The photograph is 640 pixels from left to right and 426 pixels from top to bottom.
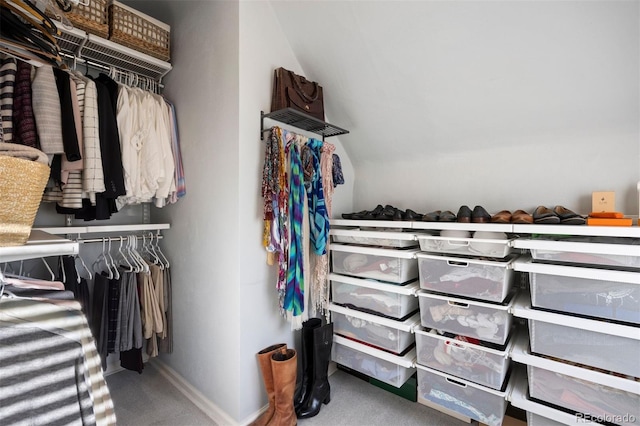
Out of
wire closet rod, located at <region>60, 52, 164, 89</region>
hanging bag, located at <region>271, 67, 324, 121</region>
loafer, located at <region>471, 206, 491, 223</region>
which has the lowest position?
loafer, located at <region>471, 206, 491, 223</region>

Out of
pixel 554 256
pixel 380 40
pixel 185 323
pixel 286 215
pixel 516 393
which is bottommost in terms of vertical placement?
pixel 516 393

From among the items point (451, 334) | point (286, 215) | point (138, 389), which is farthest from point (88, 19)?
point (451, 334)

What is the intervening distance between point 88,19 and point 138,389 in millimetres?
2246

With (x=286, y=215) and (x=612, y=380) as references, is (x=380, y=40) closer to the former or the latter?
(x=286, y=215)

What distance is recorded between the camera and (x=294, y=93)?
178 centimetres

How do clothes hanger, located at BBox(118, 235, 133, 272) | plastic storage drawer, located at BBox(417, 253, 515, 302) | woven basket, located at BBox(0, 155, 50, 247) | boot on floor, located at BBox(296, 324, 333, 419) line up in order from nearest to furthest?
woven basket, located at BBox(0, 155, 50, 247) → plastic storage drawer, located at BBox(417, 253, 515, 302) → boot on floor, located at BBox(296, 324, 333, 419) → clothes hanger, located at BBox(118, 235, 133, 272)

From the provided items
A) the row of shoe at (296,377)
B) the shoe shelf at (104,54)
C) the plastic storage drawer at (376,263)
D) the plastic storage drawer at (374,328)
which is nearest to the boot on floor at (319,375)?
the row of shoe at (296,377)

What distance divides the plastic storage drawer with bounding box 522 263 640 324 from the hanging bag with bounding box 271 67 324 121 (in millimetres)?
1466

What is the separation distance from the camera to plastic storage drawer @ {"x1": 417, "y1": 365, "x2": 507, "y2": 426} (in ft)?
4.70

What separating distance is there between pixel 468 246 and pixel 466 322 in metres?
0.39

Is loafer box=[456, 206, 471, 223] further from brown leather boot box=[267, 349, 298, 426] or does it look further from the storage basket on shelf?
the storage basket on shelf

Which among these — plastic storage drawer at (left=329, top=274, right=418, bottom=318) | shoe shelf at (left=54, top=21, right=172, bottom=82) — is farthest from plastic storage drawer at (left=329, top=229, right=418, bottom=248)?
shoe shelf at (left=54, top=21, right=172, bottom=82)

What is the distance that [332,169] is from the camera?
Result: 2033 millimetres

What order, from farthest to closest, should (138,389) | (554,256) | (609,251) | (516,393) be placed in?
1. (138,389)
2. (516,393)
3. (554,256)
4. (609,251)
